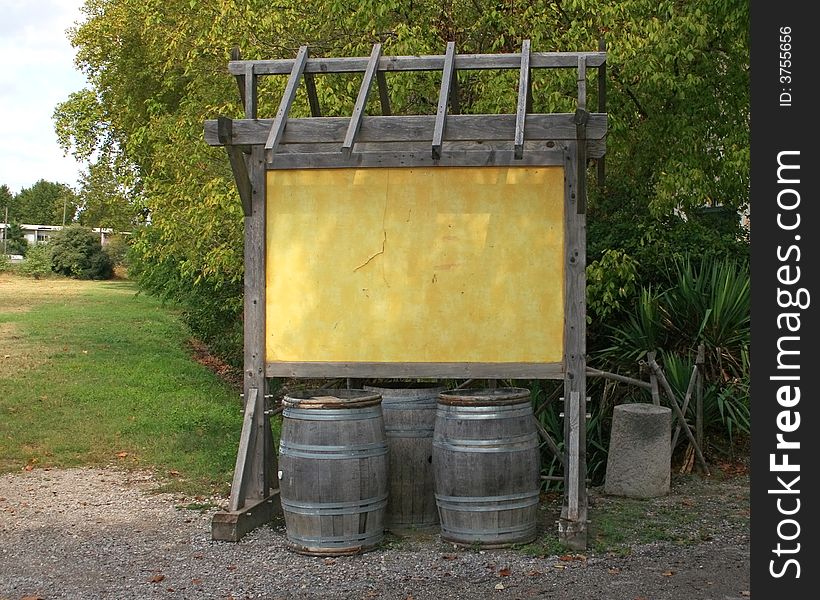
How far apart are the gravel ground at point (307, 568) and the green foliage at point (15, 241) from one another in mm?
72467

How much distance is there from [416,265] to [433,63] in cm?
144

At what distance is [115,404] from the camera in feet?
45.7

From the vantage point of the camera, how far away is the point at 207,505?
8.26m

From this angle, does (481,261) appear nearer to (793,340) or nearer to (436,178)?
(436,178)

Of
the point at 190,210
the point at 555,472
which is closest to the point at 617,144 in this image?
the point at 555,472

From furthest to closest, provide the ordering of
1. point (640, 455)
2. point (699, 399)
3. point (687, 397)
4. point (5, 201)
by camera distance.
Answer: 1. point (5, 201)
2. point (699, 399)
3. point (687, 397)
4. point (640, 455)

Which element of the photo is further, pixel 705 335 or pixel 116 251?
pixel 116 251

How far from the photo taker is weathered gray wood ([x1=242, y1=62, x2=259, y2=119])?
24.7 feet

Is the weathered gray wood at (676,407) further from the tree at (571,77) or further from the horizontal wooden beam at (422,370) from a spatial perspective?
the horizontal wooden beam at (422,370)

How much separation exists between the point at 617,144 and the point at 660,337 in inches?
77.9

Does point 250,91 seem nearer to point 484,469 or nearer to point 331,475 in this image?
point 331,475

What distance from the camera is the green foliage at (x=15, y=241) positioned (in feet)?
262

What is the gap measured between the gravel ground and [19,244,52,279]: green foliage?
54.1 meters

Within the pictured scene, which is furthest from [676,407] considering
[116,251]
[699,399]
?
[116,251]
